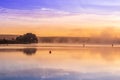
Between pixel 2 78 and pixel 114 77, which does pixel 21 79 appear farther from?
pixel 114 77

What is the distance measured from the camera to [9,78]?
16.6 metres

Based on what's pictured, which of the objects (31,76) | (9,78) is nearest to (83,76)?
(31,76)

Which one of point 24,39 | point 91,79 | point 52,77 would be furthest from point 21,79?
point 24,39

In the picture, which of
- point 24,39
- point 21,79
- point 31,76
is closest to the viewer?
point 21,79

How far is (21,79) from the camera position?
53.4 ft

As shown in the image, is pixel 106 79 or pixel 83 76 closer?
pixel 106 79

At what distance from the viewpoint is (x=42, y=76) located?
1795 centimetres

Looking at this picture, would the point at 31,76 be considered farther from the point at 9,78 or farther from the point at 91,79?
the point at 91,79

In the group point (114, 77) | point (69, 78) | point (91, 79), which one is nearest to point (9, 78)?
point (69, 78)

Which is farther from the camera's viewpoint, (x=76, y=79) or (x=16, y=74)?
(x=16, y=74)

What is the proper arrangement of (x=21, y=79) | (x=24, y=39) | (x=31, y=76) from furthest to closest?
(x=24, y=39) → (x=31, y=76) → (x=21, y=79)

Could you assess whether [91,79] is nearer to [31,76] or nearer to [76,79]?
[76,79]

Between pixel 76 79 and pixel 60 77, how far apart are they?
0.90 m

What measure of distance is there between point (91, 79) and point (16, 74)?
4320mm
